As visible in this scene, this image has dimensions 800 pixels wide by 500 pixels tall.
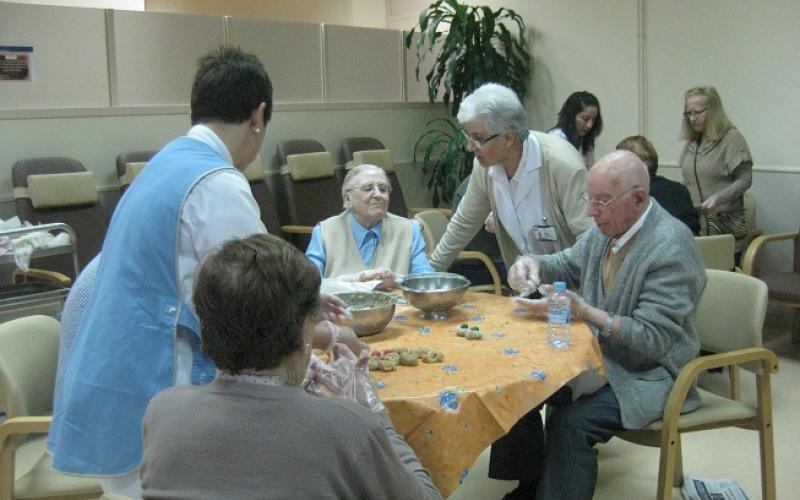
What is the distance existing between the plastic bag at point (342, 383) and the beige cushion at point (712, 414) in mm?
1024

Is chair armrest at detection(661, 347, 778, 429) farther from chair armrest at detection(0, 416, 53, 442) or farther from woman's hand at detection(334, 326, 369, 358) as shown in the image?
chair armrest at detection(0, 416, 53, 442)

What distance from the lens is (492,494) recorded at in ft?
9.75

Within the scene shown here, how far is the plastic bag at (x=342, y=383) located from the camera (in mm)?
1672

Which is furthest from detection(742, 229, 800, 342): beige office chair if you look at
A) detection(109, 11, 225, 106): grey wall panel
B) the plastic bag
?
detection(109, 11, 225, 106): grey wall panel

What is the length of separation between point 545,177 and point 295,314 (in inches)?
70.6

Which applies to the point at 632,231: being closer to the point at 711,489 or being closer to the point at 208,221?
the point at 711,489

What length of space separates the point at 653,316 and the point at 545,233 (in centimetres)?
75

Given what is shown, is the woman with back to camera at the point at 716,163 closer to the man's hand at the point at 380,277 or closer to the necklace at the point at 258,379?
the man's hand at the point at 380,277

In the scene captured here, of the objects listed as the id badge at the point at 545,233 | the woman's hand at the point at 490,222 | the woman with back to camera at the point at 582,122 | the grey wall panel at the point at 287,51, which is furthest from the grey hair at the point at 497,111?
the grey wall panel at the point at 287,51

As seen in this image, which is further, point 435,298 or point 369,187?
point 369,187

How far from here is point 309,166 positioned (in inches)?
230

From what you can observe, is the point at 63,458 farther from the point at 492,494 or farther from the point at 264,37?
the point at 264,37

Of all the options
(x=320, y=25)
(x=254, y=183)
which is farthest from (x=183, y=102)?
(x=320, y=25)

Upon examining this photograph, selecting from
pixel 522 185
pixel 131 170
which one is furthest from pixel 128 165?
pixel 522 185
